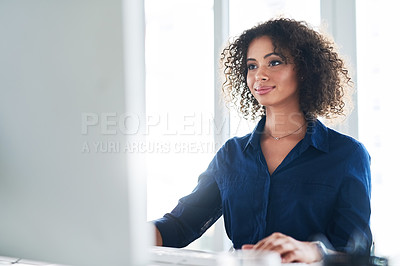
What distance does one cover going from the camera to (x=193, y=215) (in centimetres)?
132

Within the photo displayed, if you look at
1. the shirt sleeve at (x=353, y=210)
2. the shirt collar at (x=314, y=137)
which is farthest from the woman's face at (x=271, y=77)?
the shirt sleeve at (x=353, y=210)

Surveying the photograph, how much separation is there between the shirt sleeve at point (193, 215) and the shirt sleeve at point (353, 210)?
0.43 metres

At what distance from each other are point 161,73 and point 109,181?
2290 millimetres

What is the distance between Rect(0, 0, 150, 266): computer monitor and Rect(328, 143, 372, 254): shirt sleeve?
878 mm

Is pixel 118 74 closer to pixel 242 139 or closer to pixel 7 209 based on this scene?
pixel 7 209

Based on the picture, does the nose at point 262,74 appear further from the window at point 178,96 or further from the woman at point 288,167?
the window at point 178,96

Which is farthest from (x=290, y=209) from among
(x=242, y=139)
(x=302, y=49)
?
(x=302, y=49)

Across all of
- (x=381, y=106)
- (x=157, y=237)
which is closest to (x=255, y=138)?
(x=157, y=237)

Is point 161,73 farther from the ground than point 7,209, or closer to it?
farther from the ground

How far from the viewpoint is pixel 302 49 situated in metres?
1.52

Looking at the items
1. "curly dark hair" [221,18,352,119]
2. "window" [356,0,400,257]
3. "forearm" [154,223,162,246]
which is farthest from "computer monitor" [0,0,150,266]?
"window" [356,0,400,257]

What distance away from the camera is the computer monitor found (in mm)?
414

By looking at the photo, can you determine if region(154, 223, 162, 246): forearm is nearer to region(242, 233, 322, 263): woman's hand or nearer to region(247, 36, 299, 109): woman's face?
region(242, 233, 322, 263): woman's hand

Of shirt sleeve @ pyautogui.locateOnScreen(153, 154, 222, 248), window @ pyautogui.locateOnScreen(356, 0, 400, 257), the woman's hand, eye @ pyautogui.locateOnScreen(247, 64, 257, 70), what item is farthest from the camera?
window @ pyautogui.locateOnScreen(356, 0, 400, 257)
